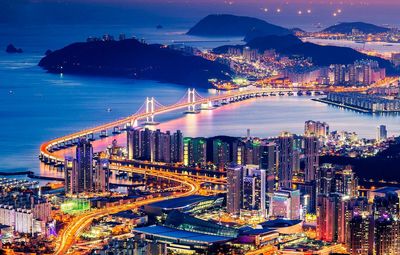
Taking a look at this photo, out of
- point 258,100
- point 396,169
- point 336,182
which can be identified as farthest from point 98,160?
point 258,100

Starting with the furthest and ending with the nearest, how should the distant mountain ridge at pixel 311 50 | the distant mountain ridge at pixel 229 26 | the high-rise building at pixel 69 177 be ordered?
the distant mountain ridge at pixel 229 26 → the distant mountain ridge at pixel 311 50 → the high-rise building at pixel 69 177

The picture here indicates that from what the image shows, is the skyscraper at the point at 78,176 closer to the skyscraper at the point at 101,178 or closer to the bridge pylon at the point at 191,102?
the skyscraper at the point at 101,178

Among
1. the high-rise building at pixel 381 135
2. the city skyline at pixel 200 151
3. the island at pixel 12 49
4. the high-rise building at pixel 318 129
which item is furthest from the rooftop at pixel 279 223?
the island at pixel 12 49

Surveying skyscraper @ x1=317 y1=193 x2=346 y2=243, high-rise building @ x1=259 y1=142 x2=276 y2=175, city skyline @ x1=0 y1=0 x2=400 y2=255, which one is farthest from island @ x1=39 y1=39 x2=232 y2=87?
skyscraper @ x1=317 y1=193 x2=346 y2=243

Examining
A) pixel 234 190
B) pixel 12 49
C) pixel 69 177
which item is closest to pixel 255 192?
pixel 234 190

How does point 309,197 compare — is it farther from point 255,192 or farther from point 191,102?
point 191,102

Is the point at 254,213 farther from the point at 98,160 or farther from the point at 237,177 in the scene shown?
the point at 98,160
